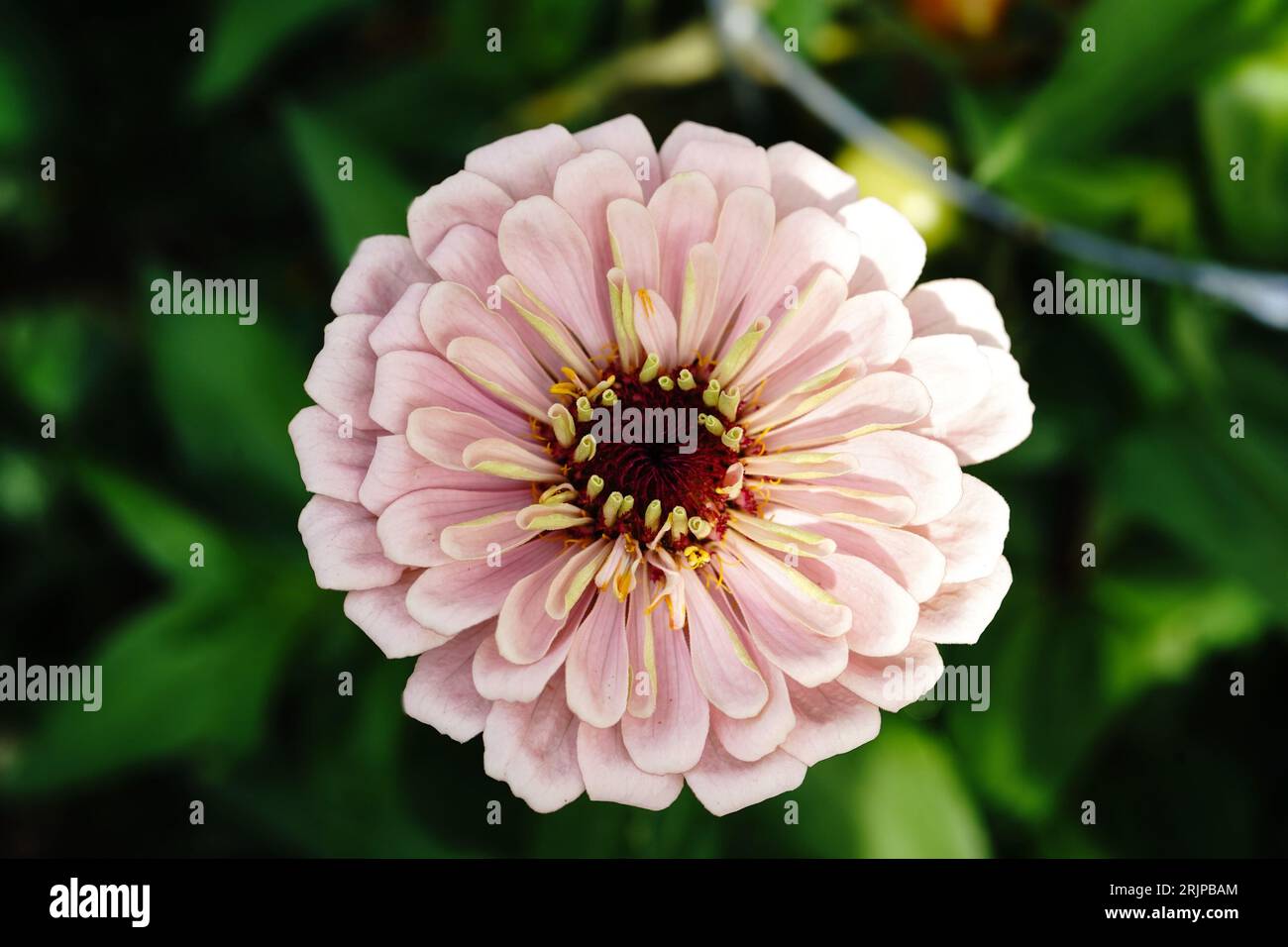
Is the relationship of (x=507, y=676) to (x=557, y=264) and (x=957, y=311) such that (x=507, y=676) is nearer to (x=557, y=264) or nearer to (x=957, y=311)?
(x=557, y=264)

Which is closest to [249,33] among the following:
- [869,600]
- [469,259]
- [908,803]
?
[469,259]

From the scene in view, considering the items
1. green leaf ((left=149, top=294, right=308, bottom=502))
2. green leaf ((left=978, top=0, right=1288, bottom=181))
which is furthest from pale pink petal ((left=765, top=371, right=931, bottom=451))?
green leaf ((left=149, top=294, right=308, bottom=502))

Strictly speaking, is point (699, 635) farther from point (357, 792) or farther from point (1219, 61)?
point (1219, 61)

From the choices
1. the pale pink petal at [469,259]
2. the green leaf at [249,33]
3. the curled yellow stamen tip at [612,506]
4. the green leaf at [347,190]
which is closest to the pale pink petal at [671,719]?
the curled yellow stamen tip at [612,506]

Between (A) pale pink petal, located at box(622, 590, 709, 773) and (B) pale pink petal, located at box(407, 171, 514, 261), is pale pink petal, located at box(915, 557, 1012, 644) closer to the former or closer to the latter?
(A) pale pink petal, located at box(622, 590, 709, 773)

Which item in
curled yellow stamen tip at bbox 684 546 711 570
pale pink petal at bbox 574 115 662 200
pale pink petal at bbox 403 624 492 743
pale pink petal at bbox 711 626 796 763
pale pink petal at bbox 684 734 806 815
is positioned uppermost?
pale pink petal at bbox 574 115 662 200

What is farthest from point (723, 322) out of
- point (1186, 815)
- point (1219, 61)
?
point (1186, 815)
